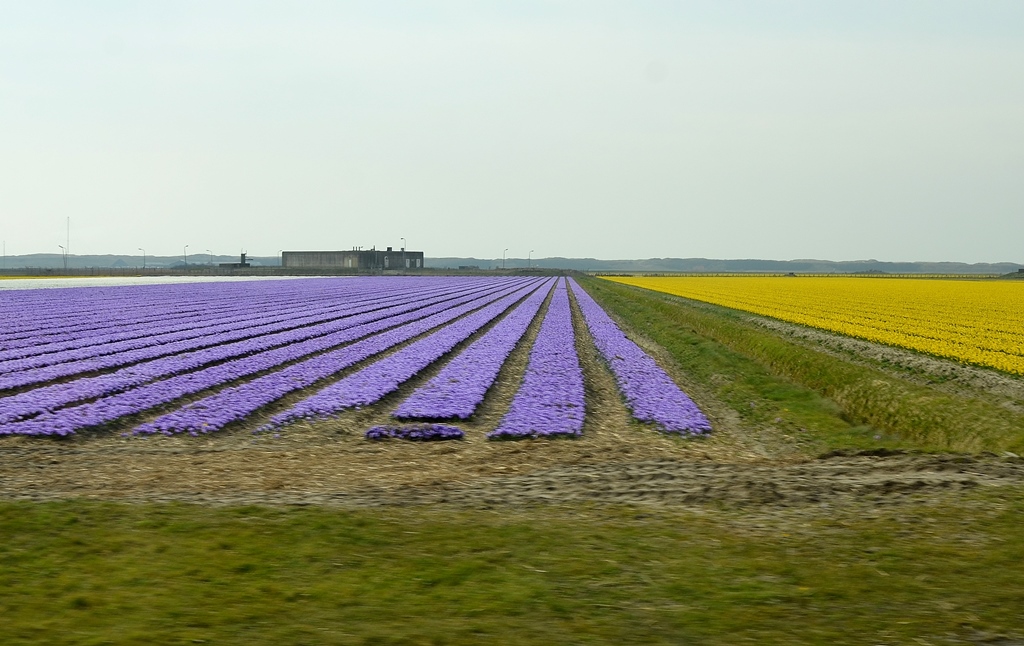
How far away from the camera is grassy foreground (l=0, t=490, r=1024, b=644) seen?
18.7 feet

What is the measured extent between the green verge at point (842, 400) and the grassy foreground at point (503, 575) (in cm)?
451

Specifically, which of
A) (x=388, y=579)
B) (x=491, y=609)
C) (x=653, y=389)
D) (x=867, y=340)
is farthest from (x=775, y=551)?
(x=867, y=340)

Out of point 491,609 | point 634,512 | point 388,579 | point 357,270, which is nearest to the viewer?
point 491,609

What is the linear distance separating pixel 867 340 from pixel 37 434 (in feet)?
75.8

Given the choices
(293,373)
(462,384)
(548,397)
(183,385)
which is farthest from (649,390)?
(183,385)

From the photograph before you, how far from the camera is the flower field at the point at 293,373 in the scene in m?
13.9

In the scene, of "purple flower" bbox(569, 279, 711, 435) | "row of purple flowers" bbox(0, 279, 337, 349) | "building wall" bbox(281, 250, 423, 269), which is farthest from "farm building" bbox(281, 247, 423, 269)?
"purple flower" bbox(569, 279, 711, 435)

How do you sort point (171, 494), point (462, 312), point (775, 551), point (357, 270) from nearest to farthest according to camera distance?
point (775, 551) < point (171, 494) < point (462, 312) < point (357, 270)

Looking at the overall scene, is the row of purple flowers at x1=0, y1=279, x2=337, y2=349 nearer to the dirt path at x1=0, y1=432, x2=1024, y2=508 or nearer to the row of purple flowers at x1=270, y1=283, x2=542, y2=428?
the row of purple flowers at x1=270, y1=283, x2=542, y2=428

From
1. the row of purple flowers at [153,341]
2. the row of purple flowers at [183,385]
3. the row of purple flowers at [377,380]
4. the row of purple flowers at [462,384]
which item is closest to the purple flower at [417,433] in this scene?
the row of purple flowers at [462,384]

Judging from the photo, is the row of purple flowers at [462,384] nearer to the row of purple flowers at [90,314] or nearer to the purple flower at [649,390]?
the purple flower at [649,390]

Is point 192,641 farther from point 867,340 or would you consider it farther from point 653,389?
point 867,340

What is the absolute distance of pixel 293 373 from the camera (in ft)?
63.7

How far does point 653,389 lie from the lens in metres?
17.5
